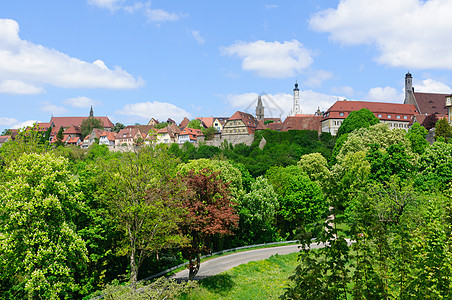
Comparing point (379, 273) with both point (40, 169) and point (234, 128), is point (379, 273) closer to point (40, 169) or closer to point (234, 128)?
point (40, 169)

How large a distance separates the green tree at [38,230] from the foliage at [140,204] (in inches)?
124

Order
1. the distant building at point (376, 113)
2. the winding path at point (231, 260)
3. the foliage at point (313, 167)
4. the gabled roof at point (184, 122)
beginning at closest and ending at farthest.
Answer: the winding path at point (231, 260) → the foliage at point (313, 167) → the distant building at point (376, 113) → the gabled roof at point (184, 122)

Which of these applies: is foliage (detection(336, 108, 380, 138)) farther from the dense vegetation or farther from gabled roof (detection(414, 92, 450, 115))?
the dense vegetation

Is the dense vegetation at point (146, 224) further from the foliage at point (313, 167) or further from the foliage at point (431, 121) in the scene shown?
the foliage at point (431, 121)

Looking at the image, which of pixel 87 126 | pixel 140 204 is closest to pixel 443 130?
pixel 140 204

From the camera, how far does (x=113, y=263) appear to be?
28.4 meters

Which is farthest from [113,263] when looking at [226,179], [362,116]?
[362,116]

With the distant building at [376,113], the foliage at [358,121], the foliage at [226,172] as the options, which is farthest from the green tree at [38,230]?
the distant building at [376,113]

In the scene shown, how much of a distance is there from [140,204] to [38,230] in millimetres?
6072

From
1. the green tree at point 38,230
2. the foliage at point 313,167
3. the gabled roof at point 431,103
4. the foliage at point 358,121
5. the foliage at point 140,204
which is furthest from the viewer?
the gabled roof at point 431,103

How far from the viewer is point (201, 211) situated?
2431cm

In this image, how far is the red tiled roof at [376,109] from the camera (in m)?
97.6

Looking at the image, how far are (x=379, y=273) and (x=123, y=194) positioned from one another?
65.8ft

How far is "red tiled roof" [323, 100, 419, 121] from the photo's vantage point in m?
97.6
